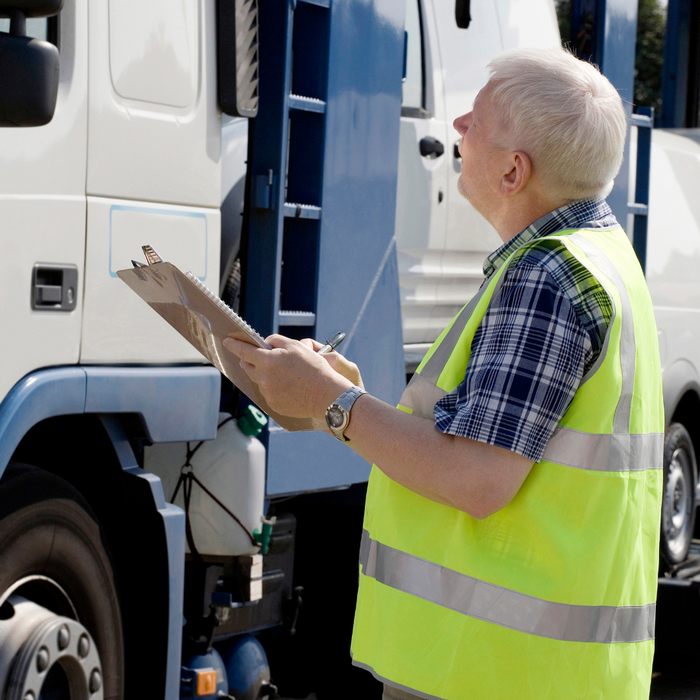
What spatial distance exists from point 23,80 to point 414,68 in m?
2.21

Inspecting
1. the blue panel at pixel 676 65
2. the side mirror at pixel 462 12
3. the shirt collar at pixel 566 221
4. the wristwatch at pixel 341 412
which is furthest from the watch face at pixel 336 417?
the blue panel at pixel 676 65

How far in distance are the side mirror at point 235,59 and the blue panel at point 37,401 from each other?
0.81 m

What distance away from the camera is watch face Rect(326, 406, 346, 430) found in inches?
65.9

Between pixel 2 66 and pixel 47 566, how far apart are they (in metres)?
1.13

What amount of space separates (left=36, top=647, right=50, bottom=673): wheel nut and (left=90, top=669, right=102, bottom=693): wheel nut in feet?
0.62

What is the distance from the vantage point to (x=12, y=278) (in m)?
2.34

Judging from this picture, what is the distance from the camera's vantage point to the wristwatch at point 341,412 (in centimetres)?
167

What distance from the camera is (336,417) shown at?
66.1 inches

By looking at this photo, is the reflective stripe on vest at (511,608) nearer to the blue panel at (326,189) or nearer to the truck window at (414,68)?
the blue panel at (326,189)

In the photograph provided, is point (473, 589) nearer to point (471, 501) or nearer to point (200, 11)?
point (471, 501)

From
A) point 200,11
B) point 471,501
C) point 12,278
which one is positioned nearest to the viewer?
point 471,501

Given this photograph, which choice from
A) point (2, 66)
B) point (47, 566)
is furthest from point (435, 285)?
point (2, 66)

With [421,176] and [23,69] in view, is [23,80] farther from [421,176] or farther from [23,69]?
[421,176]

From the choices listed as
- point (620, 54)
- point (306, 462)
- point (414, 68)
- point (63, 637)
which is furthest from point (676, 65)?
point (63, 637)
